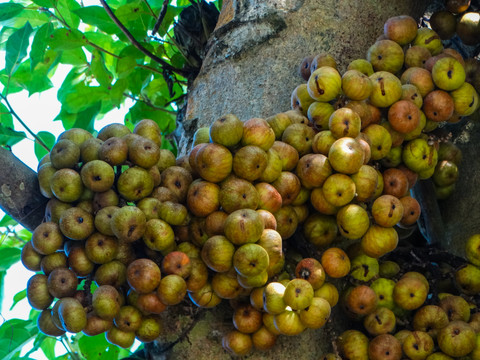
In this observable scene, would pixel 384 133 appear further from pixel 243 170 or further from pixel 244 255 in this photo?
pixel 244 255

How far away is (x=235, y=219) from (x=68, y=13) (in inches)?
88.3

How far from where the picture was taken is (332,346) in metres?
2.05

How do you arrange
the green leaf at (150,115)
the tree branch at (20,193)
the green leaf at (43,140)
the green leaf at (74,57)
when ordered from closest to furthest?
the tree branch at (20,193)
the green leaf at (43,140)
the green leaf at (74,57)
the green leaf at (150,115)

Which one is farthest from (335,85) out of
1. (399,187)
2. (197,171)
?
(197,171)

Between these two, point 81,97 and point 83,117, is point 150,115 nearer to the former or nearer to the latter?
point 81,97

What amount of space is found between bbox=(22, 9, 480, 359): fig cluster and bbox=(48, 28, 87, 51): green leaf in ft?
4.75

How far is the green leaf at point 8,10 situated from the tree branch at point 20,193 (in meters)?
1.37

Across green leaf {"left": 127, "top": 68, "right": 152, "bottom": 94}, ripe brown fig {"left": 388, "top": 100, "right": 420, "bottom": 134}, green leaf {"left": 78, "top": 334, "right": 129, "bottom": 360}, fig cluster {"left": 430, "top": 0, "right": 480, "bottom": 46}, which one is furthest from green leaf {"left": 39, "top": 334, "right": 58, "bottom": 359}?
fig cluster {"left": 430, "top": 0, "right": 480, "bottom": 46}

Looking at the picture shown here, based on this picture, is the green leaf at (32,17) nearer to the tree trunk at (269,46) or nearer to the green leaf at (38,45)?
the green leaf at (38,45)

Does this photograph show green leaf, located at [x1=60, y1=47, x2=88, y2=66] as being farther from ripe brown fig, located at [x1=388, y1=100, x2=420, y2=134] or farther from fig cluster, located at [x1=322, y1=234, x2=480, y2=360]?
fig cluster, located at [x1=322, y1=234, x2=480, y2=360]

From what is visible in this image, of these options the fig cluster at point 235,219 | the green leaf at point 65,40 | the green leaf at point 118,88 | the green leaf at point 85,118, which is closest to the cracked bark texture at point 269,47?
the fig cluster at point 235,219

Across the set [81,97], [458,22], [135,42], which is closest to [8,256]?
[81,97]

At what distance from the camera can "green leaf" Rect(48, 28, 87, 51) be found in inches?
133

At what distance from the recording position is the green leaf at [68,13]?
11.4 ft
